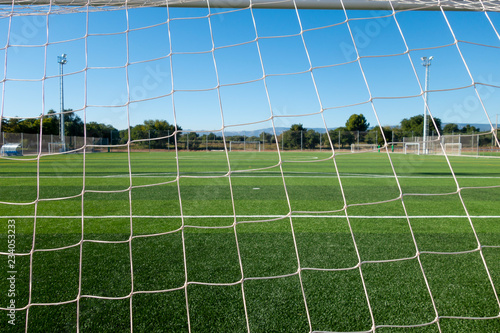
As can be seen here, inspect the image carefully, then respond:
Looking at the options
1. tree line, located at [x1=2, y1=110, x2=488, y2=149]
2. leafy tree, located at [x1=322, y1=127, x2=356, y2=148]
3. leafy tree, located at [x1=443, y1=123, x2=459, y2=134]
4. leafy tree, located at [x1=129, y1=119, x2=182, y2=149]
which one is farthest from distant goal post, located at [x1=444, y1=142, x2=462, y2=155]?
leafy tree, located at [x1=129, y1=119, x2=182, y2=149]

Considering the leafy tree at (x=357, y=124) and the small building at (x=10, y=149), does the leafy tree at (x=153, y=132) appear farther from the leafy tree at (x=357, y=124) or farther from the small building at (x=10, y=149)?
the leafy tree at (x=357, y=124)

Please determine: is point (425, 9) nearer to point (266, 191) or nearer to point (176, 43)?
point (176, 43)

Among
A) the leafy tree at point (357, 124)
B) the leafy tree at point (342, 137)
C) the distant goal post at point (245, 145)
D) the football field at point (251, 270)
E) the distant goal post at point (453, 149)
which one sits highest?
the leafy tree at point (357, 124)

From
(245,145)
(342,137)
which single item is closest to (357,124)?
(342,137)

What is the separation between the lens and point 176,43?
114 inches

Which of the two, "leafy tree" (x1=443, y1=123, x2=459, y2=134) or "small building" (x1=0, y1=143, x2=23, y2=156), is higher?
"leafy tree" (x1=443, y1=123, x2=459, y2=134)

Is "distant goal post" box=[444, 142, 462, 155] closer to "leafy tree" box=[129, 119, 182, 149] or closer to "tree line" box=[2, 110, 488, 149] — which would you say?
"tree line" box=[2, 110, 488, 149]

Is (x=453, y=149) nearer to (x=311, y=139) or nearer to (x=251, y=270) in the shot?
(x=311, y=139)

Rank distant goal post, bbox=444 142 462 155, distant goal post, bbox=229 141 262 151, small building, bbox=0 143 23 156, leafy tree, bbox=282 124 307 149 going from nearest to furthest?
small building, bbox=0 143 23 156, distant goal post, bbox=444 142 462 155, leafy tree, bbox=282 124 307 149, distant goal post, bbox=229 141 262 151

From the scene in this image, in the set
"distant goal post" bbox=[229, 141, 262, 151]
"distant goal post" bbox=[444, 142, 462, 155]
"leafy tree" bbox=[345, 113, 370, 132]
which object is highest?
"leafy tree" bbox=[345, 113, 370, 132]

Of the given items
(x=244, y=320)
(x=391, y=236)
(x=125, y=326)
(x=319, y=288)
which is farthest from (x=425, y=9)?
(x=125, y=326)

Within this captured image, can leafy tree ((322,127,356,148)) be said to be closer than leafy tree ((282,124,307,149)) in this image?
No

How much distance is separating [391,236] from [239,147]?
2187 cm

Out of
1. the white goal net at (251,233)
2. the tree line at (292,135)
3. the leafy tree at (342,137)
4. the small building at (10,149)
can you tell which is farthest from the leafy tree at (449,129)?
the small building at (10,149)
